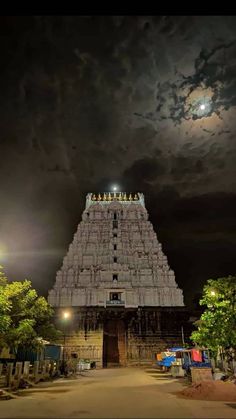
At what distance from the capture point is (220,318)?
1452 centimetres

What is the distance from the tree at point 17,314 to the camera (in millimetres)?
14109

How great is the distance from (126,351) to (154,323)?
553cm

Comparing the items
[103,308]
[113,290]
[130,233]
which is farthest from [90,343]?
[130,233]

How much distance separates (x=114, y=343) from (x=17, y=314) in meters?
32.9

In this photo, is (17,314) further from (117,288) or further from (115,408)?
(117,288)

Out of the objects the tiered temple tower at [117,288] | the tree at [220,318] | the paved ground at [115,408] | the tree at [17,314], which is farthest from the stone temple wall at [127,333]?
the paved ground at [115,408]

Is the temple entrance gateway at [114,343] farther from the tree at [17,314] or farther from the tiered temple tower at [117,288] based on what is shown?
the tree at [17,314]

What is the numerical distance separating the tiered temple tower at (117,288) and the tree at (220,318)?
28067mm

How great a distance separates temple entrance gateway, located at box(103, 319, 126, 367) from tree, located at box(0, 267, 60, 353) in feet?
82.9

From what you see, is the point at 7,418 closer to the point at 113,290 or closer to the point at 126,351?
the point at 126,351

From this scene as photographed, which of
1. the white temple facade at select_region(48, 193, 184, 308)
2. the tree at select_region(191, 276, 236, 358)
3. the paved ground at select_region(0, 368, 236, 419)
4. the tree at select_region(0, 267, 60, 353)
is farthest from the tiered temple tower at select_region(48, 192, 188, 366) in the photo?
the paved ground at select_region(0, 368, 236, 419)

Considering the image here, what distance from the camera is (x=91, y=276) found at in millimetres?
52156

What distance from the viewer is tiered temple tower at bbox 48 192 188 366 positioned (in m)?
41.2

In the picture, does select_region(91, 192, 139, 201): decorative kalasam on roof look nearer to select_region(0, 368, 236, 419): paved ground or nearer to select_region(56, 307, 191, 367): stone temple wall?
select_region(56, 307, 191, 367): stone temple wall
